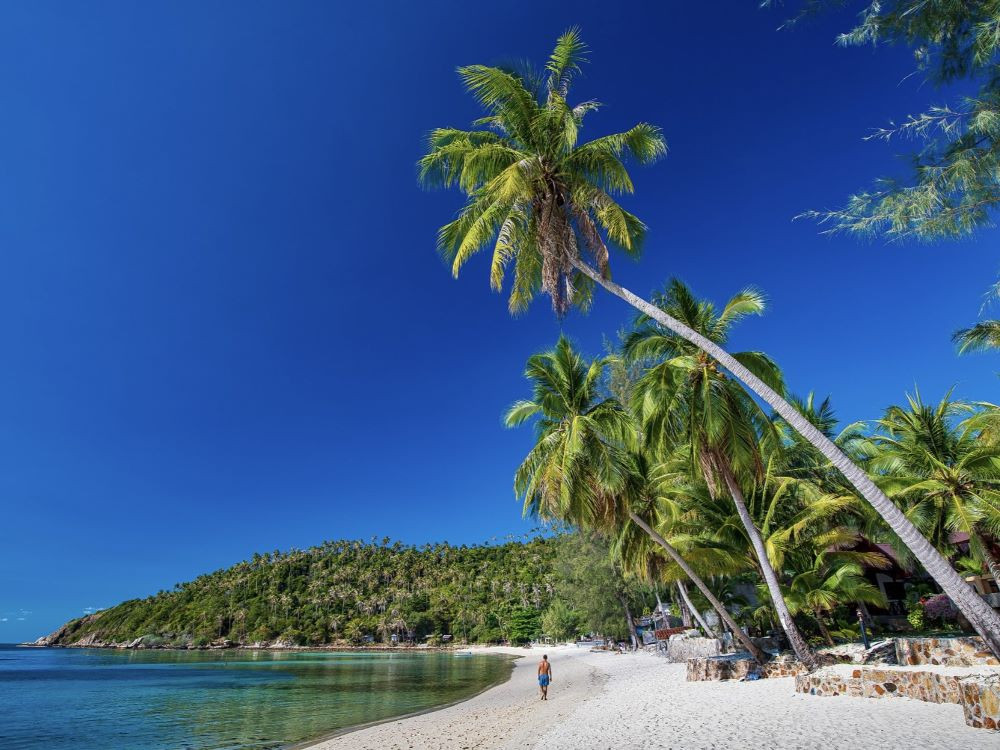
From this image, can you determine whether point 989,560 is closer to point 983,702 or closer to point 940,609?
point 940,609

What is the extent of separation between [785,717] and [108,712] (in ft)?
96.9

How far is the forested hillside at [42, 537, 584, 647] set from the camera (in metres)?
95.4

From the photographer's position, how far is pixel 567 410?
712 inches

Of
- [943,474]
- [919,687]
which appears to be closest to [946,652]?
[919,687]

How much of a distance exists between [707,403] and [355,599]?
396 feet

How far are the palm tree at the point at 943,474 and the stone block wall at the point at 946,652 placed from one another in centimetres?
702

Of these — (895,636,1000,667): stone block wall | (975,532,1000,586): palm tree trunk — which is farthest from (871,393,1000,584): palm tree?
(895,636,1000,667): stone block wall

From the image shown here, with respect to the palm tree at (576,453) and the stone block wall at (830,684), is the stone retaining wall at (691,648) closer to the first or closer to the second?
the palm tree at (576,453)

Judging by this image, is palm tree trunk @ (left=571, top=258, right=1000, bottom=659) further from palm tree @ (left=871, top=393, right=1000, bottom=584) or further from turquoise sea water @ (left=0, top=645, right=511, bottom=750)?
turquoise sea water @ (left=0, top=645, right=511, bottom=750)

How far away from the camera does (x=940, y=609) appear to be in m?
19.9

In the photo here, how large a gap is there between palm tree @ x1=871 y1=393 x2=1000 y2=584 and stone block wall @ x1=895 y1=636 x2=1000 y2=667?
7.02 m

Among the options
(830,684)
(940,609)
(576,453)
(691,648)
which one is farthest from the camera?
(691,648)

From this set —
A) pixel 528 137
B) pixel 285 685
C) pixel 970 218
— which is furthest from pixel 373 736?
pixel 285 685

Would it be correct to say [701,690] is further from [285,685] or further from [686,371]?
[285,685]
